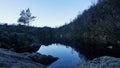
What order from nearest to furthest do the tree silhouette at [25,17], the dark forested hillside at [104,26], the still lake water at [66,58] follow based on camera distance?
1. the still lake water at [66,58]
2. the dark forested hillside at [104,26]
3. the tree silhouette at [25,17]

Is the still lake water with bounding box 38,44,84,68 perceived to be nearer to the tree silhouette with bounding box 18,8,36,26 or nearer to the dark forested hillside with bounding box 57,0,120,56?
the dark forested hillside with bounding box 57,0,120,56

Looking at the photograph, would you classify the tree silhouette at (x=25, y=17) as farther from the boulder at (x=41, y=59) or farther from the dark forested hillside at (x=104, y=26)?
the boulder at (x=41, y=59)

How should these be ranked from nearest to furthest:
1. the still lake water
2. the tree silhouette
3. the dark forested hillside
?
1. the still lake water
2. the dark forested hillside
3. the tree silhouette

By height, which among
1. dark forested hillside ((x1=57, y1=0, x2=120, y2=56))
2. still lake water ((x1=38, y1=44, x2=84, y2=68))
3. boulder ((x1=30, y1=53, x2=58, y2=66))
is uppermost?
dark forested hillside ((x1=57, y1=0, x2=120, y2=56))

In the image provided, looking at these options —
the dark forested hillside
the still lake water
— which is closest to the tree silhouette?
the dark forested hillside

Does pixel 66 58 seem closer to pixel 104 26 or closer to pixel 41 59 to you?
pixel 41 59

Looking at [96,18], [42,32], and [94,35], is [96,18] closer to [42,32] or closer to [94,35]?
[94,35]

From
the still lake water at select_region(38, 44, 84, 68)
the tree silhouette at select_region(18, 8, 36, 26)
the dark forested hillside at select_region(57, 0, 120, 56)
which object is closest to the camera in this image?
the still lake water at select_region(38, 44, 84, 68)

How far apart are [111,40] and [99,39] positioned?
11927mm

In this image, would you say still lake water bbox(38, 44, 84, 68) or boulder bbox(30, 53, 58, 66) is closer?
boulder bbox(30, 53, 58, 66)

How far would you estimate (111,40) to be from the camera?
87.4m

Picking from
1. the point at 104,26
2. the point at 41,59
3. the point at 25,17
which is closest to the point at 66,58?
the point at 41,59

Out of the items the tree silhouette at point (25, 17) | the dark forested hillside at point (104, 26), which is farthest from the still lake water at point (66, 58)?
the tree silhouette at point (25, 17)

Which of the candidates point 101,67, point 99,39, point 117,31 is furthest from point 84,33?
point 101,67
